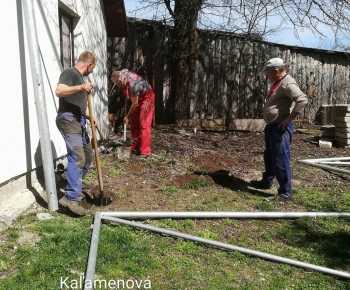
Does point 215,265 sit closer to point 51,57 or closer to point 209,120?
point 51,57

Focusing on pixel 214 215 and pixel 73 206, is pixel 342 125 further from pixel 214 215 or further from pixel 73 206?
pixel 73 206

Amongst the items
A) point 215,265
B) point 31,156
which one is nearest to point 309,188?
point 215,265

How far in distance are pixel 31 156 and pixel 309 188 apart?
415cm

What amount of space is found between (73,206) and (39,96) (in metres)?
1.38

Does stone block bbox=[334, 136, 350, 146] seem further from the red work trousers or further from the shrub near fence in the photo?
the red work trousers

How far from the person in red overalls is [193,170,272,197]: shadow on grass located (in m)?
1.39

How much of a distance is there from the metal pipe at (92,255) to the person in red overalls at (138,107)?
320cm

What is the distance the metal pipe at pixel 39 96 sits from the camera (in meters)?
4.34

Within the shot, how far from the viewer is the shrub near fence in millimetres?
10344

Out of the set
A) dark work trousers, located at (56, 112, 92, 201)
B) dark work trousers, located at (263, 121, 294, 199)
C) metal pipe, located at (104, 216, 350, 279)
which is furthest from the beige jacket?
dark work trousers, located at (56, 112, 92, 201)

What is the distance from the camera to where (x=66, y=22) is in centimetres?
712

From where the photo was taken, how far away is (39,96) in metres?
4.40

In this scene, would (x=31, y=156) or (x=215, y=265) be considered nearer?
(x=215, y=265)

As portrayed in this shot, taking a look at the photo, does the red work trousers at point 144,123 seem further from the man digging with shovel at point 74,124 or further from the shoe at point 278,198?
the shoe at point 278,198
